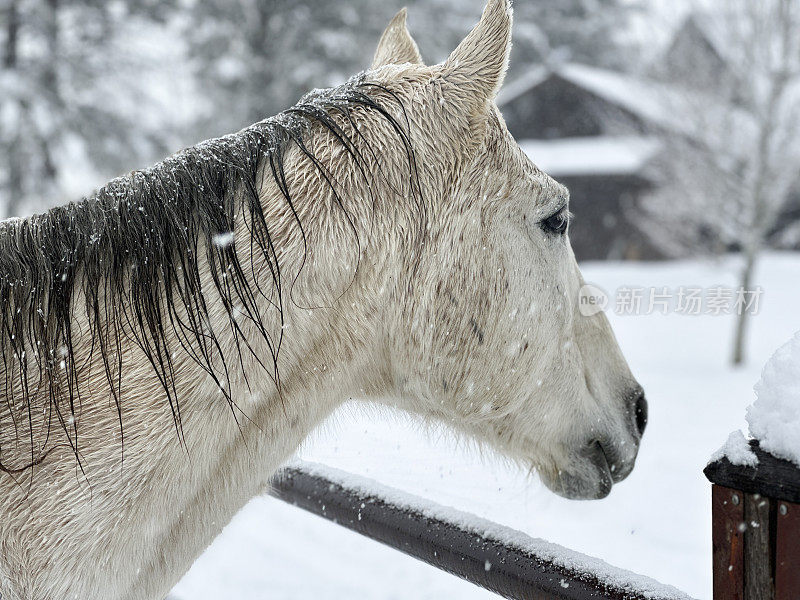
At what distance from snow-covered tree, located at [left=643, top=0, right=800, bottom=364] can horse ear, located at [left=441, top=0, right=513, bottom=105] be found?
859 centimetres

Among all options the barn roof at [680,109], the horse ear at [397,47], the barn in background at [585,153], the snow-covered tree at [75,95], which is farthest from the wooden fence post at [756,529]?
the barn in background at [585,153]

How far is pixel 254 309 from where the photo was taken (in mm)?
1297

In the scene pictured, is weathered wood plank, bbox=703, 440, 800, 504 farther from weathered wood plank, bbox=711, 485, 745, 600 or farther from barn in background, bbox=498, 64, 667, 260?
barn in background, bbox=498, 64, 667, 260

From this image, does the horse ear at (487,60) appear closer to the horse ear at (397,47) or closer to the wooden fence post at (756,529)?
the horse ear at (397,47)

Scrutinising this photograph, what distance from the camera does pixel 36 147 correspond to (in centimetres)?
1174

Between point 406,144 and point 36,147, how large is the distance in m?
12.5

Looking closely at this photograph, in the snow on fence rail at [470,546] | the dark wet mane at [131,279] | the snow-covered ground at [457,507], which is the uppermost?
the dark wet mane at [131,279]

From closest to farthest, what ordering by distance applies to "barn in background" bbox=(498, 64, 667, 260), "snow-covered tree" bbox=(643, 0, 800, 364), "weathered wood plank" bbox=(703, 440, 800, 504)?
"weathered wood plank" bbox=(703, 440, 800, 504), "snow-covered tree" bbox=(643, 0, 800, 364), "barn in background" bbox=(498, 64, 667, 260)

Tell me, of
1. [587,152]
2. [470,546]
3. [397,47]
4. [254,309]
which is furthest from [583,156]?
[254,309]

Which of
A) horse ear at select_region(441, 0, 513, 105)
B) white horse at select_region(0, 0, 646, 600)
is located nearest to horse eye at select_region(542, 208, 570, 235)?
white horse at select_region(0, 0, 646, 600)

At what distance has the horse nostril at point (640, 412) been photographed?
1.93m

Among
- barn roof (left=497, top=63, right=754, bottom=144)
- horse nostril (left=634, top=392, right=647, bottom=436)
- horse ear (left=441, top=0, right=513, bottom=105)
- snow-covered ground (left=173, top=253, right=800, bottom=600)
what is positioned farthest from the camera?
barn roof (left=497, top=63, right=754, bottom=144)

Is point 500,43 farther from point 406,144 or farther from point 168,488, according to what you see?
point 168,488

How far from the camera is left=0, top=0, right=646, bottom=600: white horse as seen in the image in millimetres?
1234
